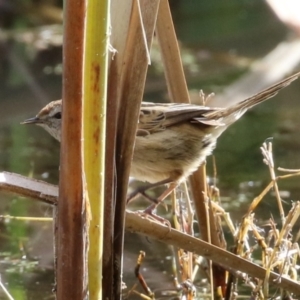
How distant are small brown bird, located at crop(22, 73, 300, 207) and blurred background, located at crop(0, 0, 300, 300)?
0.55 meters

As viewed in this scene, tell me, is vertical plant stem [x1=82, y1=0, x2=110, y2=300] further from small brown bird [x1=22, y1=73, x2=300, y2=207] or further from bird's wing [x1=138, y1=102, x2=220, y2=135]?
bird's wing [x1=138, y1=102, x2=220, y2=135]

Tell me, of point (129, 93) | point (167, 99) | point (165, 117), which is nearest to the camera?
point (129, 93)

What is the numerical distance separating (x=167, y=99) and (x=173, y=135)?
11.0 ft

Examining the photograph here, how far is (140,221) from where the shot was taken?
3.04 m

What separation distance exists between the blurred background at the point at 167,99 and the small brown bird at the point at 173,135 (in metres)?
0.55

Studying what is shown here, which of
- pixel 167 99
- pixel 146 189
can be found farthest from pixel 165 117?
pixel 167 99

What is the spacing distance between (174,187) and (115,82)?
131 centimetres

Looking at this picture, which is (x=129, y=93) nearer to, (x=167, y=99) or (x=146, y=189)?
(x=146, y=189)

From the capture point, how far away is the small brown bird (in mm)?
4066

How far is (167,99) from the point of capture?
24.7ft

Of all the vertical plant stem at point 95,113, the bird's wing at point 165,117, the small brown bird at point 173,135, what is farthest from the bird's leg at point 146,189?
the vertical plant stem at point 95,113

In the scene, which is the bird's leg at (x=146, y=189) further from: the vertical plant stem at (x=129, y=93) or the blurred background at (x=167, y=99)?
the vertical plant stem at (x=129, y=93)

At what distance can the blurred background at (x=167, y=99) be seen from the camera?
184 inches

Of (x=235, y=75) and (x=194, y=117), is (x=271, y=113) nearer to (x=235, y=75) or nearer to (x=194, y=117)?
(x=235, y=75)
